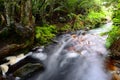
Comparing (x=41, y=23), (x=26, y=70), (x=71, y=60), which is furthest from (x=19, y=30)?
(x=41, y=23)

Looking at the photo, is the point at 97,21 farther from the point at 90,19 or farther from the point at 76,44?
the point at 76,44

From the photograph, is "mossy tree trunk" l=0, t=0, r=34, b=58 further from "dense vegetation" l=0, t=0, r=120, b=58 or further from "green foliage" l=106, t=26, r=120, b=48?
"green foliage" l=106, t=26, r=120, b=48

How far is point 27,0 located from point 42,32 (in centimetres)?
269

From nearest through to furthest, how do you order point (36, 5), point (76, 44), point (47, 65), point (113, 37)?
1. point (47, 65)
2. point (113, 37)
3. point (76, 44)
4. point (36, 5)

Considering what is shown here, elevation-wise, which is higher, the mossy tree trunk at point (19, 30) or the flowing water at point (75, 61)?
the mossy tree trunk at point (19, 30)

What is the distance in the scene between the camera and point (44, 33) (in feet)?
39.7

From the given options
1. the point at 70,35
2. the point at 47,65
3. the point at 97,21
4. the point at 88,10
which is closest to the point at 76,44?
the point at 70,35

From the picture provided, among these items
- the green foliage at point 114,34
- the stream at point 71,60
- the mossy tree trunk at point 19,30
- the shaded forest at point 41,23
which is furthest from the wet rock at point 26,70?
the green foliage at point 114,34

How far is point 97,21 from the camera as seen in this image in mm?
17531

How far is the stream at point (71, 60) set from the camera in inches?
311

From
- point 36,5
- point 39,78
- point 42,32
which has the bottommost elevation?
point 39,78

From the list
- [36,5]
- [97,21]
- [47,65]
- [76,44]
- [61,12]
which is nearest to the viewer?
[47,65]

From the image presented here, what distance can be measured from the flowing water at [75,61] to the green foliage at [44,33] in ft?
2.25

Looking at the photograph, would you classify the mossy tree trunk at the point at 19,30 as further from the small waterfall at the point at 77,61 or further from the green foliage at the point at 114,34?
the green foliage at the point at 114,34
